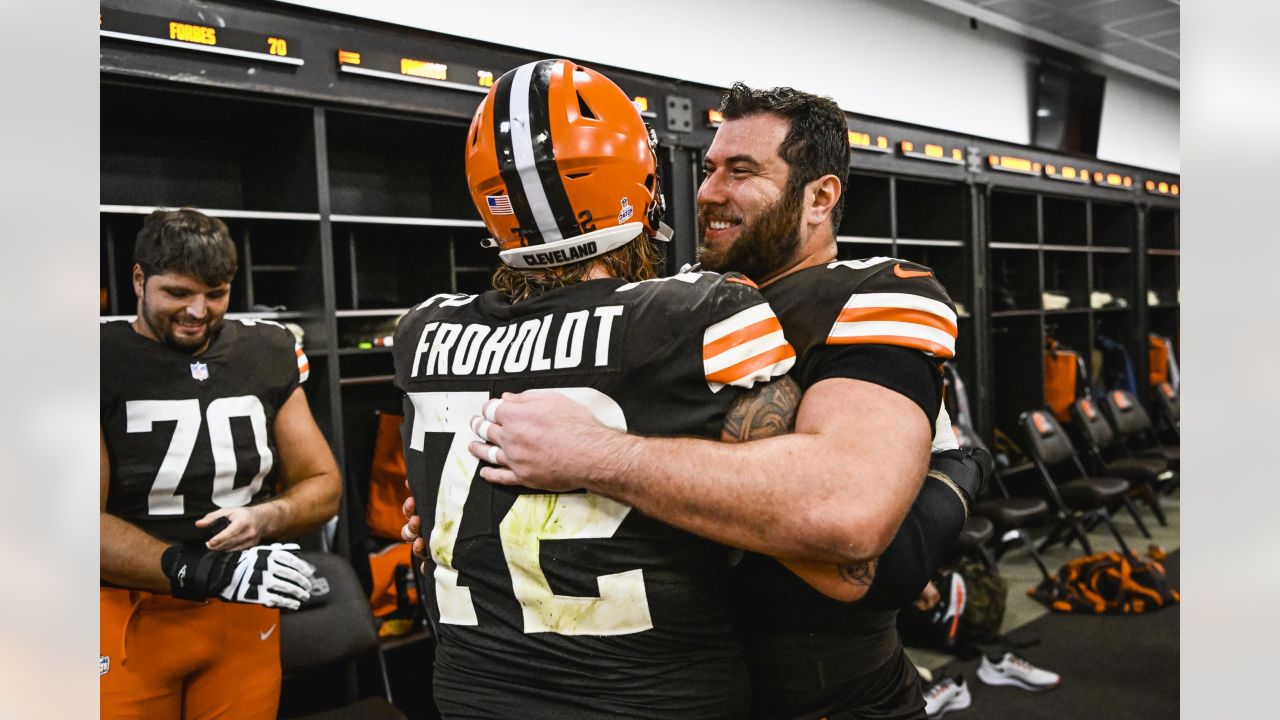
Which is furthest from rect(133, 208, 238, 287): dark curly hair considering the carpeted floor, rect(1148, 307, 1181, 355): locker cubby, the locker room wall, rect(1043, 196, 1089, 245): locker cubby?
rect(1148, 307, 1181, 355): locker cubby

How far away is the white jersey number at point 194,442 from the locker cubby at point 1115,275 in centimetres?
738

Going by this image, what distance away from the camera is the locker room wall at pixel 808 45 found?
3924 mm

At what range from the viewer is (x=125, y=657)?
204 cm

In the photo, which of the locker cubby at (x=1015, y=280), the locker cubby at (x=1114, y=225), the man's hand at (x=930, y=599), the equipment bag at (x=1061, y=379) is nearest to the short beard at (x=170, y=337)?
the man's hand at (x=930, y=599)

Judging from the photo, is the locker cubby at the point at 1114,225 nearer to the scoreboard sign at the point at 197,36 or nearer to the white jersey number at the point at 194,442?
the scoreboard sign at the point at 197,36

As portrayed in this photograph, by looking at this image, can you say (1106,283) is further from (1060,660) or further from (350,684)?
(350,684)

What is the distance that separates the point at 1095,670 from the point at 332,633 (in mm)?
3162

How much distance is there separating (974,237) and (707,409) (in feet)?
17.6

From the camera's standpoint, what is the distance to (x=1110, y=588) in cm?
463

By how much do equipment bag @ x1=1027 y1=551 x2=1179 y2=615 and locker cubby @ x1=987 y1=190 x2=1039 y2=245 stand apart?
2.72m

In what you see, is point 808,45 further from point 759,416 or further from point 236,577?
point 759,416

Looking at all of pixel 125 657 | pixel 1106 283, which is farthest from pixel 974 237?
pixel 125 657

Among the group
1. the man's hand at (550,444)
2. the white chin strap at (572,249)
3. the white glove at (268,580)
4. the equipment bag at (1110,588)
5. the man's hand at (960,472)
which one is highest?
the white chin strap at (572,249)

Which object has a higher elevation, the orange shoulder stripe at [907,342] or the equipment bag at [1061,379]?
the orange shoulder stripe at [907,342]
